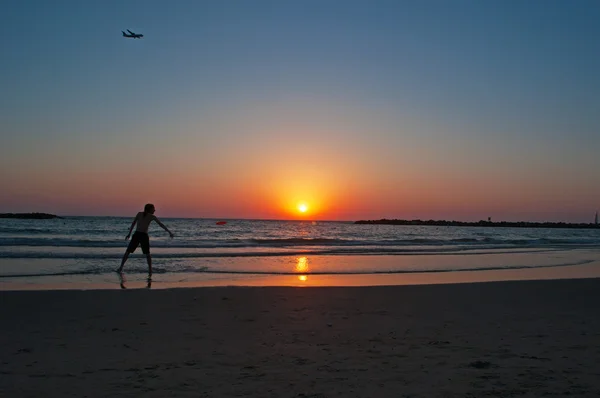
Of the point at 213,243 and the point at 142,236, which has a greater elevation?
the point at 142,236

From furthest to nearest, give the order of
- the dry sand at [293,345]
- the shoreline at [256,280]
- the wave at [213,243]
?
the wave at [213,243], the shoreline at [256,280], the dry sand at [293,345]

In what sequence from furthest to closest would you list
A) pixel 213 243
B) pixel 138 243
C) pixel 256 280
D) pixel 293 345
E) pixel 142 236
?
pixel 213 243 → pixel 142 236 → pixel 138 243 → pixel 256 280 → pixel 293 345

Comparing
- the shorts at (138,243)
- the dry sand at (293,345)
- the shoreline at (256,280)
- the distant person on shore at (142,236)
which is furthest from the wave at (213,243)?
the dry sand at (293,345)

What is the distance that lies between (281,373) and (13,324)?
440 centimetres

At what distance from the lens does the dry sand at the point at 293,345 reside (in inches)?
186

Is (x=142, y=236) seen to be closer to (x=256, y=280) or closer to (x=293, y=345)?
(x=256, y=280)

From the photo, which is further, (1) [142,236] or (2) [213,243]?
(2) [213,243]

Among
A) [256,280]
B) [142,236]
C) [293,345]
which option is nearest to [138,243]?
[142,236]

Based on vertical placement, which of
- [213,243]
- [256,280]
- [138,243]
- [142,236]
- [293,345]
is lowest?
[213,243]

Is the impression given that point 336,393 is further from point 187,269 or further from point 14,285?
point 187,269

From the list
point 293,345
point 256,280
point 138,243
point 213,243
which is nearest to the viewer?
point 293,345

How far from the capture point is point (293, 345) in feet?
20.4

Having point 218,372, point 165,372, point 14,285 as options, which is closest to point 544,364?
point 218,372

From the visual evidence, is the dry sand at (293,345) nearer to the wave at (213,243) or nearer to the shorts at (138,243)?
the shorts at (138,243)
